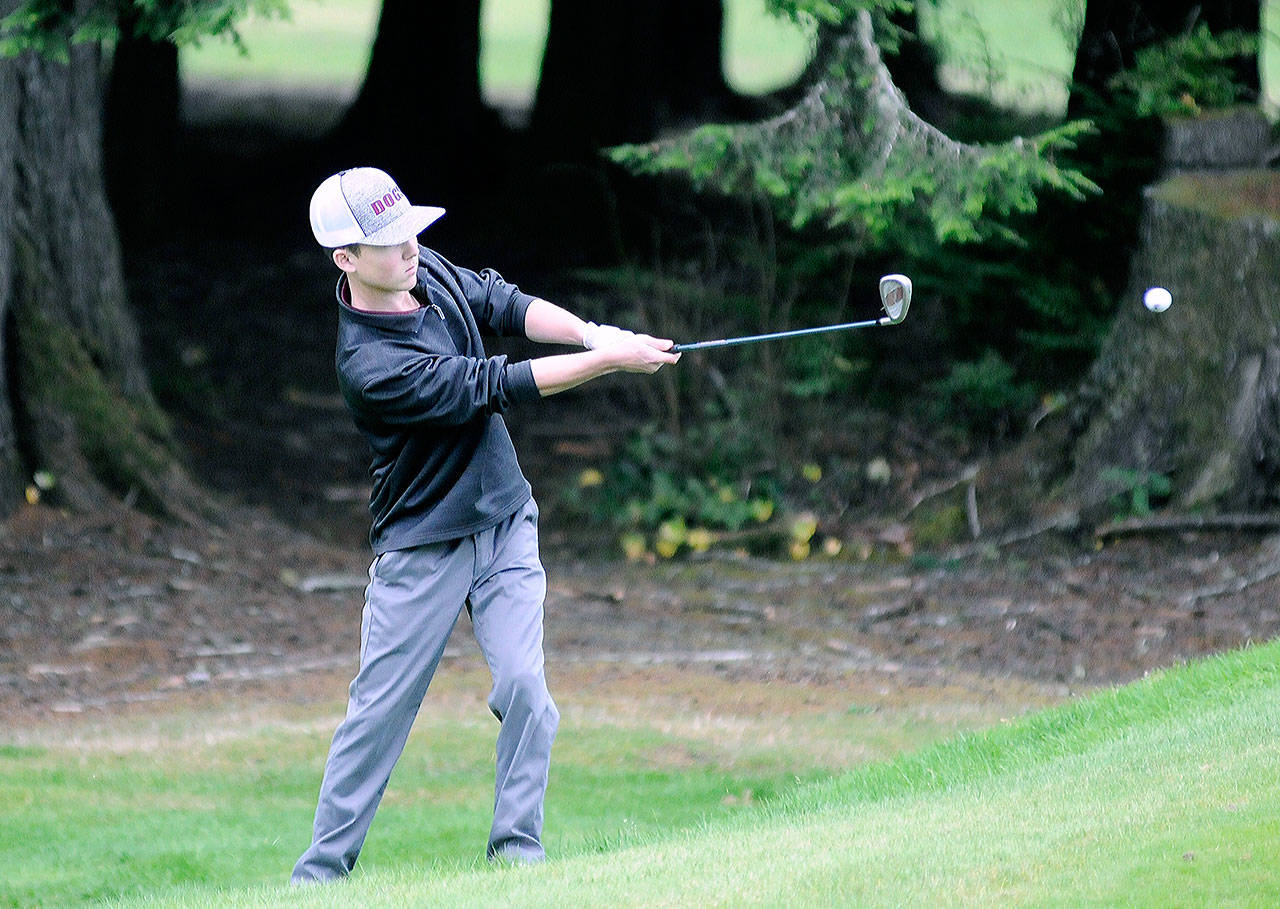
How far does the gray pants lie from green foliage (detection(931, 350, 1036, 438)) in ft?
26.2

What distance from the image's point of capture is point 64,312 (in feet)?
36.5

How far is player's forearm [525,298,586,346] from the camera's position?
592 cm

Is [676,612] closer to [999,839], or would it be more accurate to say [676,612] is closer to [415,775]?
[415,775]

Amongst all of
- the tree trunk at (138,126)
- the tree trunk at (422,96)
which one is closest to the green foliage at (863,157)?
the tree trunk at (138,126)

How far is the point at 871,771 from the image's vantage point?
679 cm

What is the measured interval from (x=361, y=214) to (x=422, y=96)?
15432mm

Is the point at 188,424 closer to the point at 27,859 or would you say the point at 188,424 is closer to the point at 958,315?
the point at 958,315

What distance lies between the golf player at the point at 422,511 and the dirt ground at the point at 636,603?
3.28 metres

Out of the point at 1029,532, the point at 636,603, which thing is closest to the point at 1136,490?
the point at 1029,532

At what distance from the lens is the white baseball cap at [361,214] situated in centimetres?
531

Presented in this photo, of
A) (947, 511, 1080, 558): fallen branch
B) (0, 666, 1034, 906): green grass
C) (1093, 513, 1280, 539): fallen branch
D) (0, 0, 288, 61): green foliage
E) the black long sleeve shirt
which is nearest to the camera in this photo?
the black long sleeve shirt

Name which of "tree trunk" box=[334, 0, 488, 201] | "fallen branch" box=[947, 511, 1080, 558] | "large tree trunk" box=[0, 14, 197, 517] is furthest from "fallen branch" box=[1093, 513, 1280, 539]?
"tree trunk" box=[334, 0, 488, 201]

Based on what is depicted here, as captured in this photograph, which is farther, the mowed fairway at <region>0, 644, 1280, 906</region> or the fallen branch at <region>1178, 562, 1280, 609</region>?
the fallen branch at <region>1178, 562, 1280, 609</region>

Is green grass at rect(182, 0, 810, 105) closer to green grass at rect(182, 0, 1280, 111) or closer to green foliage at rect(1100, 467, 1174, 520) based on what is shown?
green grass at rect(182, 0, 1280, 111)
